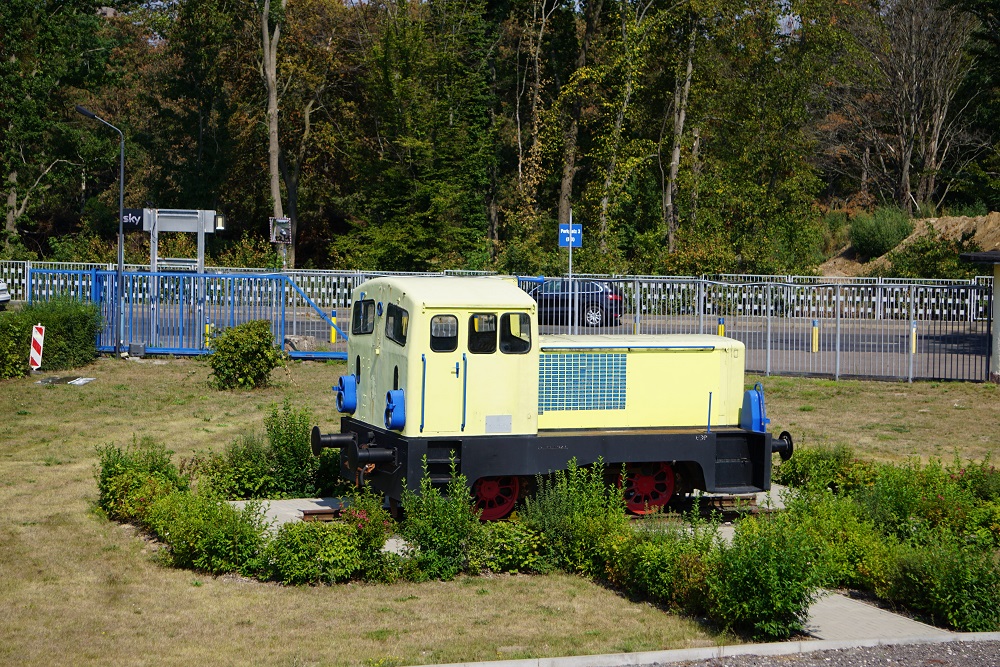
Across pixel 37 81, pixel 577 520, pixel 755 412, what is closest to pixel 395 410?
pixel 577 520

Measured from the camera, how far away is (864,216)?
2072 inches

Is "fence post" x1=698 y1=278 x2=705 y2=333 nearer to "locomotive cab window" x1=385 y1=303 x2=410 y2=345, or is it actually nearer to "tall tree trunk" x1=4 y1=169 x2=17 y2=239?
"locomotive cab window" x1=385 y1=303 x2=410 y2=345

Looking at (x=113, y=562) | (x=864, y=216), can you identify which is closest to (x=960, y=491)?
(x=113, y=562)

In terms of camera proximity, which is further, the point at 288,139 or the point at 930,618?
the point at 288,139

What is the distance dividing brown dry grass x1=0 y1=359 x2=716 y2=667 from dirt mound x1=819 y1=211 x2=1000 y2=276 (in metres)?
39.9

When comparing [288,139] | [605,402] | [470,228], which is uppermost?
[288,139]

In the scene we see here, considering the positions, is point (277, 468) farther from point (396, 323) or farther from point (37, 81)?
point (37, 81)

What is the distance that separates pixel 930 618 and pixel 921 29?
5348cm

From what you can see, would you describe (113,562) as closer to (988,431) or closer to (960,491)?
(960,491)

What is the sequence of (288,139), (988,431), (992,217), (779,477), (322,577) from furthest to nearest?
(288,139) < (992,217) < (988,431) < (779,477) < (322,577)

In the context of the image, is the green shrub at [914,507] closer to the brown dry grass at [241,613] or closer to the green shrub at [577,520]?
the green shrub at [577,520]

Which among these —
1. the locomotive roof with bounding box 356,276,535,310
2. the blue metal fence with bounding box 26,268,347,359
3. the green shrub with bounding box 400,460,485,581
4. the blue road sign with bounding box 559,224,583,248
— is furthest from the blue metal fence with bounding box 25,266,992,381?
the green shrub with bounding box 400,460,485,581

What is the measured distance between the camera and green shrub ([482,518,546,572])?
36.2 ft

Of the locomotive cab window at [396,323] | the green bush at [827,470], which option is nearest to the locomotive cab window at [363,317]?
the locomotive cab window at [396,323]
